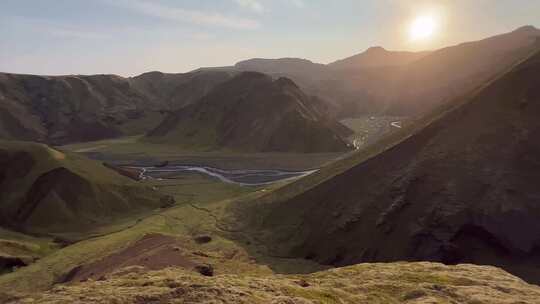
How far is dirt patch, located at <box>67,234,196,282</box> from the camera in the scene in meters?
43.0

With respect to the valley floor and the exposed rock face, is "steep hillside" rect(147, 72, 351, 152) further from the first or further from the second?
the exposed rock face

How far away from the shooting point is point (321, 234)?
2221 inches

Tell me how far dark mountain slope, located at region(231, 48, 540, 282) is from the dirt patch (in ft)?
41.6

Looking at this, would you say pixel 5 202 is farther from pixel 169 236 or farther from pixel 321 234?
pixel 321 234

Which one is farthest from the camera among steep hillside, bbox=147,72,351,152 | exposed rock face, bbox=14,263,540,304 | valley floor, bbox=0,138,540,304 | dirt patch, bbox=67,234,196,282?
steep hillside, bbox=147,72,351,152

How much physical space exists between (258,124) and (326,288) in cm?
14170

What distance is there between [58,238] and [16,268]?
14451 mm

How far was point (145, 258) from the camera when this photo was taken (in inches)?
1789

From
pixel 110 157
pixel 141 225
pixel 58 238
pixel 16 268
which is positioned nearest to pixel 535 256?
pixel 141 225

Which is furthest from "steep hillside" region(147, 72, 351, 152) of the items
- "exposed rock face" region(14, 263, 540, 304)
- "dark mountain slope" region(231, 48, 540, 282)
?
"exposed rock face" region(14, 263, 540, 304)

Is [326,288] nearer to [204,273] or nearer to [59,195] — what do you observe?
[204,273]

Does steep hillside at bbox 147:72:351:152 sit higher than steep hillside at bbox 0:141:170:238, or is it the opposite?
steep hillside at bbox 147:72:351:152

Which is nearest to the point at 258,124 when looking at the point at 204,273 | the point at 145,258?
the point at 145,258

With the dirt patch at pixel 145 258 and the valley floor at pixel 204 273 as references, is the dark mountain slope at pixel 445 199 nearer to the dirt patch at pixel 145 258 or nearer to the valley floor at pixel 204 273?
the valley floor at pixel 204 273
